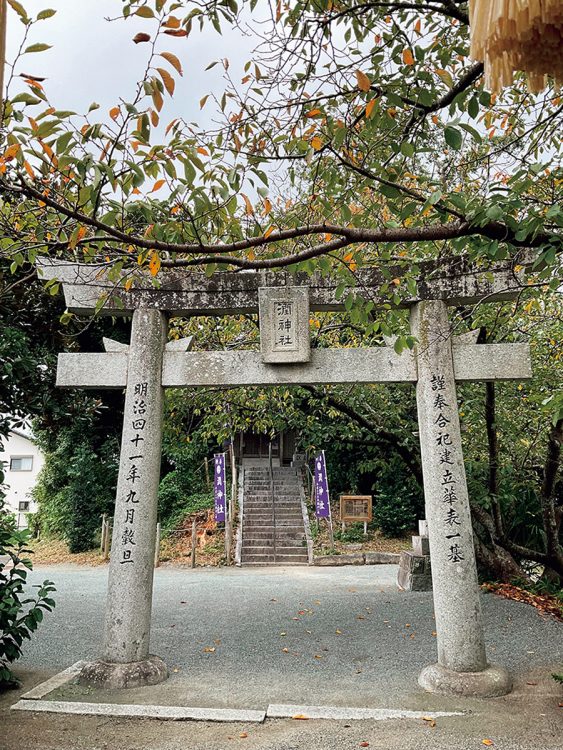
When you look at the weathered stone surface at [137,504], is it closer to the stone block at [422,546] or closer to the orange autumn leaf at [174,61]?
the orange autumn leaf at [174,61]

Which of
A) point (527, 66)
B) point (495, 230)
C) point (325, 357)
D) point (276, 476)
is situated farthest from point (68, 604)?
point (276, 476)

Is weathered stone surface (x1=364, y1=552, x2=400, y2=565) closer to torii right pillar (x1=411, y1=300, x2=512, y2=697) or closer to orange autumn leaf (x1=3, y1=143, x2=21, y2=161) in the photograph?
torii right pillar (x1=411, y1=300, x2=512, y2=697)

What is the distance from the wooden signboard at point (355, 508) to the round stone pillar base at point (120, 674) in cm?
1226

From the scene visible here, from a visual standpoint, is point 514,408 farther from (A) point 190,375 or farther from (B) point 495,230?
(B) point 495,230

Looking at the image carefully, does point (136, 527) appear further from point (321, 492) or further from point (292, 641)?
point (321, 492)

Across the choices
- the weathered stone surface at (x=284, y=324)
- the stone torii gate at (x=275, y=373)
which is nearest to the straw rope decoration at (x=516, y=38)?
the stone torii gate at (x=275, y=373)

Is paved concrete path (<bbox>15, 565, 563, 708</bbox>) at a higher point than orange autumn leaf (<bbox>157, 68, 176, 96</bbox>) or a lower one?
lower

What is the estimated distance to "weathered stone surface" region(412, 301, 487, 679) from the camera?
4.96 metres

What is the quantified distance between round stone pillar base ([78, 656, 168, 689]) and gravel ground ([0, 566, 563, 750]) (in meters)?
0.11

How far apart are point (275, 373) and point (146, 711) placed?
10.3 ft

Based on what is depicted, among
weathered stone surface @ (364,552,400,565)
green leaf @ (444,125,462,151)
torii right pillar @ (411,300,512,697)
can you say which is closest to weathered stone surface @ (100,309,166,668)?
torii right pillar @ (411,300,512,697)

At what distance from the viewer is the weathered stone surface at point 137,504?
5.19 meters

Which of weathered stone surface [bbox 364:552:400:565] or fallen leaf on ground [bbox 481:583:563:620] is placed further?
weathered stone surface [bbox 364:552:400:565]

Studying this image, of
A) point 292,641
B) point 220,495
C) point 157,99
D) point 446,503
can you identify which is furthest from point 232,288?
point 220,495
